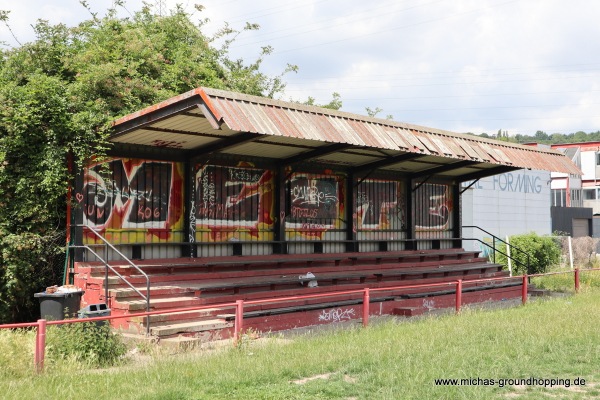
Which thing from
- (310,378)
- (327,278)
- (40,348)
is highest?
(327,278)

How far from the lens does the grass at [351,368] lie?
23.6ft

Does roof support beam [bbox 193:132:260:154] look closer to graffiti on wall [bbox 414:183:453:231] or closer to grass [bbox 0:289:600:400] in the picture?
grass [bbox 0:289:600:400]

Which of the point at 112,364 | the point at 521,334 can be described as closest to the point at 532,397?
the point at 521,334

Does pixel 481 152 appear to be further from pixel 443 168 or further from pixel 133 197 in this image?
pixel 133 197

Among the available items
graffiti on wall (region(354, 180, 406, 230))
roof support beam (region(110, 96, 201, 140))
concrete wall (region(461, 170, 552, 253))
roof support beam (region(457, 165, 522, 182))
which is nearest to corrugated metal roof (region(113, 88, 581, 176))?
roof support beam (region(110, 96, 201, 140))

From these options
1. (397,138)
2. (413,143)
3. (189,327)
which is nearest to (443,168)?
(413,143)

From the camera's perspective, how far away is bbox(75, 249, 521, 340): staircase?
12.1 meters

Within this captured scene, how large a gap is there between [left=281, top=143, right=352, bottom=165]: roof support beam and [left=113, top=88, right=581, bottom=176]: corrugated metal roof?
0.12 meters

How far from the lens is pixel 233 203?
1585 centimetres

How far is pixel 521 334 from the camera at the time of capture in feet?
35.8

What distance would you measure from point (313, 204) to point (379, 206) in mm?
2988

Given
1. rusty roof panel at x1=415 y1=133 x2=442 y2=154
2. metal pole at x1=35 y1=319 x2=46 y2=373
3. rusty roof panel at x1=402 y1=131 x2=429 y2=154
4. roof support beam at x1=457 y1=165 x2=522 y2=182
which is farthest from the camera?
roof support beam at x1=457 y1=165 x2=522 y2=182

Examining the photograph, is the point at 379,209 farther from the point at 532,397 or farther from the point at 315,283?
the point at 532,397

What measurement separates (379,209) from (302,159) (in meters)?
4.73
